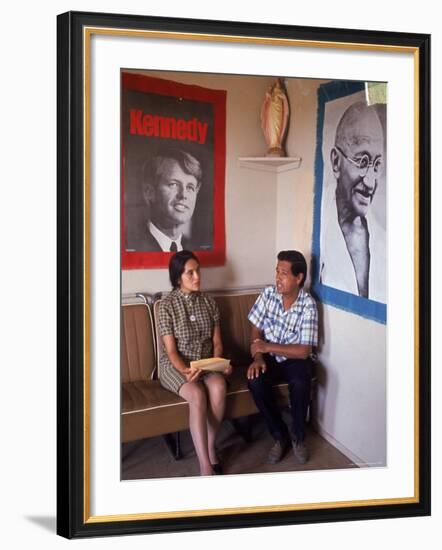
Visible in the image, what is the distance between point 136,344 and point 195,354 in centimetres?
19

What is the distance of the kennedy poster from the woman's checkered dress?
127mm

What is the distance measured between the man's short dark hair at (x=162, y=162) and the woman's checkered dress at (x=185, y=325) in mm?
362

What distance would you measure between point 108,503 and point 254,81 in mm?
1371

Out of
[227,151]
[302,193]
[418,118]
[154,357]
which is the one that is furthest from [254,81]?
[154,357]

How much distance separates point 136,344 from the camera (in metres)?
2.40

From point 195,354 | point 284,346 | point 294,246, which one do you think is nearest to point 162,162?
point 294,246

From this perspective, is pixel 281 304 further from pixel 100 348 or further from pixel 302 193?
pixel 100 348

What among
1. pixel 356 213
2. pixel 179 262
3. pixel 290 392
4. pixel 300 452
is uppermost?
pixel 356 213

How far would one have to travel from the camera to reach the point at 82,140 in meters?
2.30

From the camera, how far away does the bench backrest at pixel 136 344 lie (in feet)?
7.82

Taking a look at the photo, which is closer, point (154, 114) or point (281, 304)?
point (154, 114)

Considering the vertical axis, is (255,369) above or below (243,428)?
above

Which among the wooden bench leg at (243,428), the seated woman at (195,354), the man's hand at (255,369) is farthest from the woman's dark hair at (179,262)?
the wooden bench leg at (243,428)

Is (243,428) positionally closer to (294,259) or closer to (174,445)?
(174,445)
